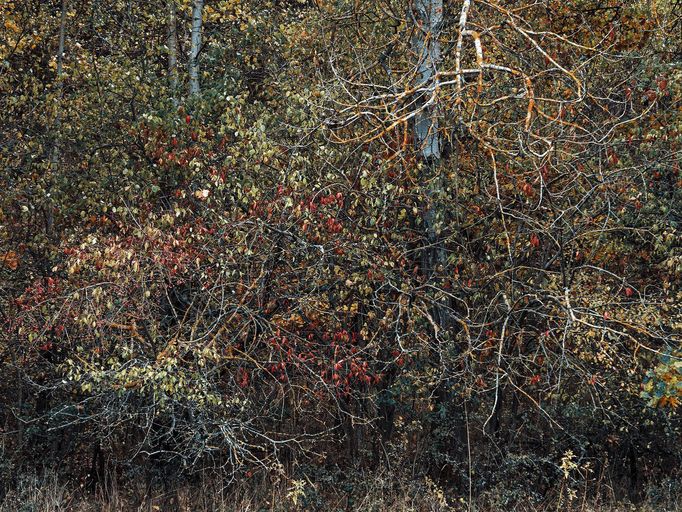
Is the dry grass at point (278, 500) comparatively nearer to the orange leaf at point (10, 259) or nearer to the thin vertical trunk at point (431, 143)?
the thin vertical trunk at point (431, 143)

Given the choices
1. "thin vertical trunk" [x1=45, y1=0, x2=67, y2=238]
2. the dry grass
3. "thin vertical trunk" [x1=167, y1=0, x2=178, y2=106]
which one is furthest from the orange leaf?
"thin vertical trunk" [x1=167, y1=0, x2=178, y2=106]

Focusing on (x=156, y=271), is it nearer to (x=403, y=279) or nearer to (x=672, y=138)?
(x=403, y=279)

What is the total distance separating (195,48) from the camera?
1171 centimetres

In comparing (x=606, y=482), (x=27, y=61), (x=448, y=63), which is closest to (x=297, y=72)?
(x=448, y=63)

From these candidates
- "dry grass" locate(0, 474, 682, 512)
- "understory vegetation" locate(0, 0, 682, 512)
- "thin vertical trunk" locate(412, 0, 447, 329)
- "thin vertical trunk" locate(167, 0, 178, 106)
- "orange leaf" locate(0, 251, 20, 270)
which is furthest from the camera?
"thin vertical trunk" locate(167, 0, 178, 106)

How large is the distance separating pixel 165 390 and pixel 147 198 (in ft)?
8.23

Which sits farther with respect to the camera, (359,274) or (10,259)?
(10,259)

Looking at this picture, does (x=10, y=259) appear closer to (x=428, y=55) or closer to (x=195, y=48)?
(x=195, y=48)

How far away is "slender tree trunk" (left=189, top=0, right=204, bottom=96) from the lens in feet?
37.9

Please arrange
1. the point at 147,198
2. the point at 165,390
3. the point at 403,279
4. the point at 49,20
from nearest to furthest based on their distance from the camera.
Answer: the point at 165,390 < the point at 403,279 < the point at 147,198 < the point at 49,20

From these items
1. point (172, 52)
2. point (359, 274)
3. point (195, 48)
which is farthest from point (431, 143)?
point (172, 52)

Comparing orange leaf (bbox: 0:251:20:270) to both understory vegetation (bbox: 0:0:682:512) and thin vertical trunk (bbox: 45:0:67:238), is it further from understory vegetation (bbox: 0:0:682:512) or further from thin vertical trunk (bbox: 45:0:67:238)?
thin vertical trunk (bbox: 45:0:67:238)

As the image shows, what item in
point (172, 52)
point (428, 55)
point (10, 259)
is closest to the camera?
point (428, 55)

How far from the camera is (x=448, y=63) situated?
1062cm
